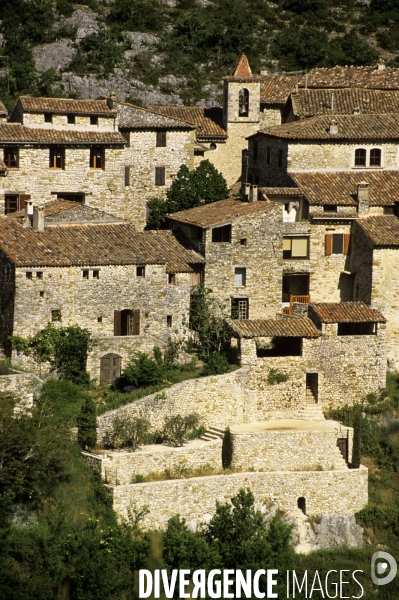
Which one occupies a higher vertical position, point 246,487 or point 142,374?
point 142,374

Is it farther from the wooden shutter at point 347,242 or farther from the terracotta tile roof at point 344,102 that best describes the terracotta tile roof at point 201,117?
the wooden shutter at point 347,242

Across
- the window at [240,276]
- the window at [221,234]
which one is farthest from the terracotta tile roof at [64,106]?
the window at [240,276]

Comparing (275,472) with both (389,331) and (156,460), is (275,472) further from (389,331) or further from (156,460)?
(389,331)

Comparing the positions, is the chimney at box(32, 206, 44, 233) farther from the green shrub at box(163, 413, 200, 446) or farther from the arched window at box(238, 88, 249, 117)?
the arched window at box(238, 88, 249, 117)

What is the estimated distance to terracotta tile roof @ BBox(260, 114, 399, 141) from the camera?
213 ft

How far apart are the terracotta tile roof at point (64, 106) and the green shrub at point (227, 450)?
19999mm

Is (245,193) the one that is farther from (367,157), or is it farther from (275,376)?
(275,376)

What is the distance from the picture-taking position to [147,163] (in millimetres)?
67875

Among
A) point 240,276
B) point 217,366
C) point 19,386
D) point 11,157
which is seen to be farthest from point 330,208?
point 19,386

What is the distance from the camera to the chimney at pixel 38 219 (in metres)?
56.8

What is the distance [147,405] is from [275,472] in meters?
5.44

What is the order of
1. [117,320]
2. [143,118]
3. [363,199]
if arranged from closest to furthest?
[117,320] → [363,199] → [143,118]

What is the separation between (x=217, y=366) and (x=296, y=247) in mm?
8270

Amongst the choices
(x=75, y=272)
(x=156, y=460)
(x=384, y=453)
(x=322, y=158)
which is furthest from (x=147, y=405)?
(x=322, y=158)
